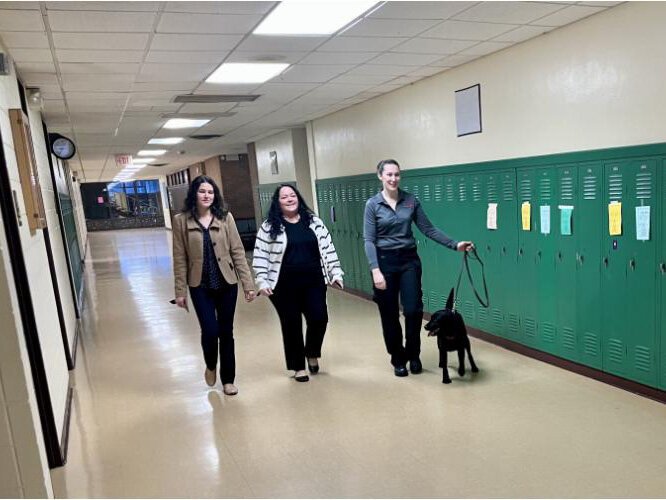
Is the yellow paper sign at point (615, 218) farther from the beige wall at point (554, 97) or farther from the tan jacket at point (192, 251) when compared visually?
the tan jacket at point (192, 251)

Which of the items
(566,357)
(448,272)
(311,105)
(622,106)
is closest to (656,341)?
(566,357)

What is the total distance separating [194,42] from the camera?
3355mm

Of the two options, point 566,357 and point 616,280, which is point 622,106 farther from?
point 566,357

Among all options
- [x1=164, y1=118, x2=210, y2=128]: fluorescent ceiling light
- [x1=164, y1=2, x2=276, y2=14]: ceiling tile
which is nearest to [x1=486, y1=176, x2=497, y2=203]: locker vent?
[x1=164, y1=2, x2=276, y2=14]: ceiling tile

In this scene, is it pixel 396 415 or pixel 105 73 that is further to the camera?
pixel 105 73

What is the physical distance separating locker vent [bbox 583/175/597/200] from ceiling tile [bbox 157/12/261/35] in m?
2.32

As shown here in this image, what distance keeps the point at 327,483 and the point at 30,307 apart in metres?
1.69

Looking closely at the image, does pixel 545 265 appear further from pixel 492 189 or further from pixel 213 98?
pixel 213 98

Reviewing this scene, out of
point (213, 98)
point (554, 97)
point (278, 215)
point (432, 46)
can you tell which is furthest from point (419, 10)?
point (213, 98)

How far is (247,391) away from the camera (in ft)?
12.2

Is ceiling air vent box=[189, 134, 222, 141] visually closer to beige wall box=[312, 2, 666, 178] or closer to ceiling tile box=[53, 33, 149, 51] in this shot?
beige wall box=[312, 2, 666, 178]

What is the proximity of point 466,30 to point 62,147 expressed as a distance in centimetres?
528

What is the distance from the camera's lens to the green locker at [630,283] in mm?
3170

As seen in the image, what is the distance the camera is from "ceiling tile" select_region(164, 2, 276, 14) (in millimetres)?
2699
